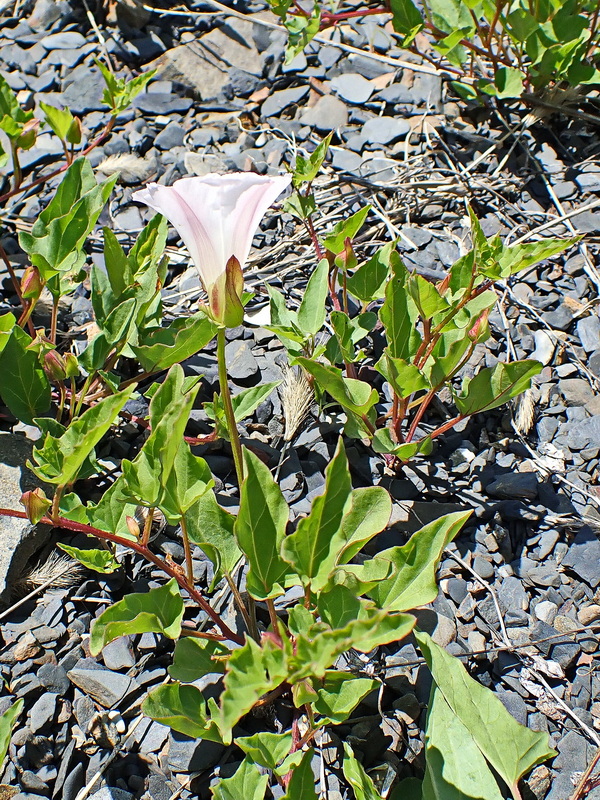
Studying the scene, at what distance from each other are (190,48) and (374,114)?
884 millimetres

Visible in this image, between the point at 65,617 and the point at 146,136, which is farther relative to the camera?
the point at 146,136

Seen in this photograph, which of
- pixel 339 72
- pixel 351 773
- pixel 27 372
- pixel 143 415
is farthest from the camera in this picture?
pixel 339 72

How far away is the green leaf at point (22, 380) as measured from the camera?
181cm

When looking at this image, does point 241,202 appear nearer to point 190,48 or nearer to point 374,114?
Result: point 374,114

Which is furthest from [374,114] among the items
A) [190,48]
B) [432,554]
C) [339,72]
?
[432,554]

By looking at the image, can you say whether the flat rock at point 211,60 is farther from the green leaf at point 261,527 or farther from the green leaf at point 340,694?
the green leaf at point 340,694

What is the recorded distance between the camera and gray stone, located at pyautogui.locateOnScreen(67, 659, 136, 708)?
5.24 feet

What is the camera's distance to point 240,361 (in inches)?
86.5

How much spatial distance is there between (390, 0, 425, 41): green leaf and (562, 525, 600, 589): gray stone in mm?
1673

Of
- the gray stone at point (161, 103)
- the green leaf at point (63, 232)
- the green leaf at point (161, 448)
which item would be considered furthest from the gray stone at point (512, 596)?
the gray stone at point (161, 103)

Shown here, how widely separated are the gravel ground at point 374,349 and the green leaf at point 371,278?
374mm

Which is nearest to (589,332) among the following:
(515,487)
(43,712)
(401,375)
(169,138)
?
(515,487)

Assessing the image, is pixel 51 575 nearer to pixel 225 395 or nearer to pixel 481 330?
pixel 225 395

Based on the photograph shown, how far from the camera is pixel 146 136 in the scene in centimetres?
278
